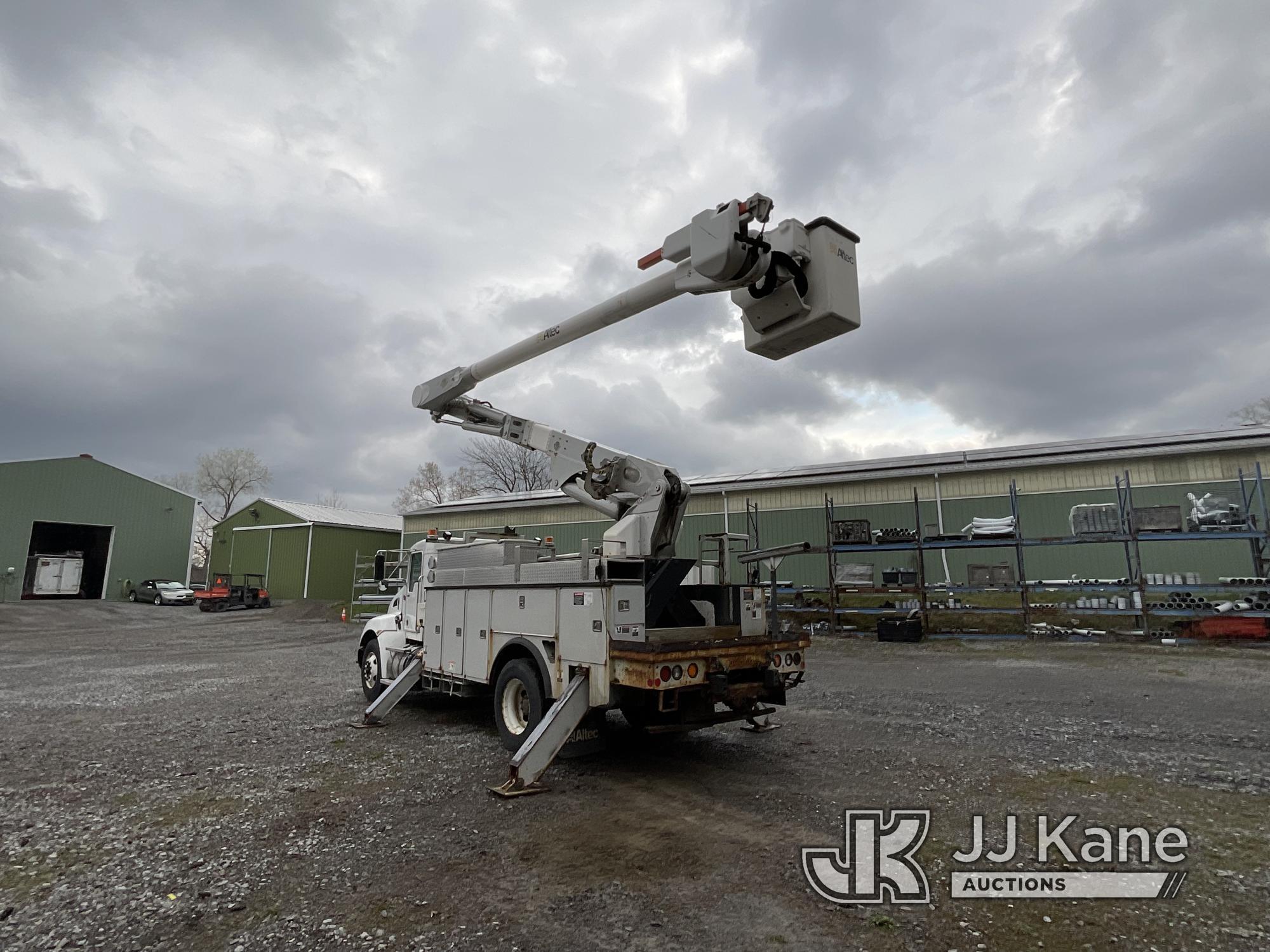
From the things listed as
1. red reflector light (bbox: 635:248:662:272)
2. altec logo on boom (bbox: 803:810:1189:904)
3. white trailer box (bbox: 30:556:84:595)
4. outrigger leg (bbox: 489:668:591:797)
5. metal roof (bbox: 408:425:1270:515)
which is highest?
metal roof (bbox: 408:425:1270:515)

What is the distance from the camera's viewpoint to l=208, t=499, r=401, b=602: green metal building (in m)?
37.2

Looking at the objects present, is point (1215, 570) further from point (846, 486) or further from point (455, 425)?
point (455, 425)

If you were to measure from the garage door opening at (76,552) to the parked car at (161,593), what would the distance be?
1.49 metres

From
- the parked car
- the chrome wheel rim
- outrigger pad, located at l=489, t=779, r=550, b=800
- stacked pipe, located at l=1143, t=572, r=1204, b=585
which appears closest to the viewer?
outrigger pad, located at l=489, t=779, r=550, b=800

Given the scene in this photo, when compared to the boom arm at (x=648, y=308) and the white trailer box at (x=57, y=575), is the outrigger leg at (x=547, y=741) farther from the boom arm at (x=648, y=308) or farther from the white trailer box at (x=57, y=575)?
the white trailer box at (x=57, y=575)

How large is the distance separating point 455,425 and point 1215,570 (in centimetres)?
2099

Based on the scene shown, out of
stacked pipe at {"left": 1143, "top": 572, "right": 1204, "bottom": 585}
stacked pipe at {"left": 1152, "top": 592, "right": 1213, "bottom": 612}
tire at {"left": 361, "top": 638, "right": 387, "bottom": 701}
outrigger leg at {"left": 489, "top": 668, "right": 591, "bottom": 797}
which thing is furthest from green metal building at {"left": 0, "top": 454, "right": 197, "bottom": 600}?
stacked pipe at {"left": 1152, "top": 592, "right": 1213, "bottom": 612}

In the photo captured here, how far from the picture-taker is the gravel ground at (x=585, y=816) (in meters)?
3.44

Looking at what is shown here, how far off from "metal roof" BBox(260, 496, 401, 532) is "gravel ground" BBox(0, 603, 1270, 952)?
96.6 ft

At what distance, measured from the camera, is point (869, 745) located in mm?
7035

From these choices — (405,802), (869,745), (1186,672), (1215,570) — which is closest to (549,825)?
(405,802)

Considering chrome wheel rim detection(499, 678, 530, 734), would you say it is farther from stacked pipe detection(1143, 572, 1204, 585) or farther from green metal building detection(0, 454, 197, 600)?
green metal building detection(0, 454, 197, 600)

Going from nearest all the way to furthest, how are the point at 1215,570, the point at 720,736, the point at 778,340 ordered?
the point at 778,340 < the point at 720,736 < the point at 1215,570

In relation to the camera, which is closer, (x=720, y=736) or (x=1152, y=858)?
(x=1152, y=858)
